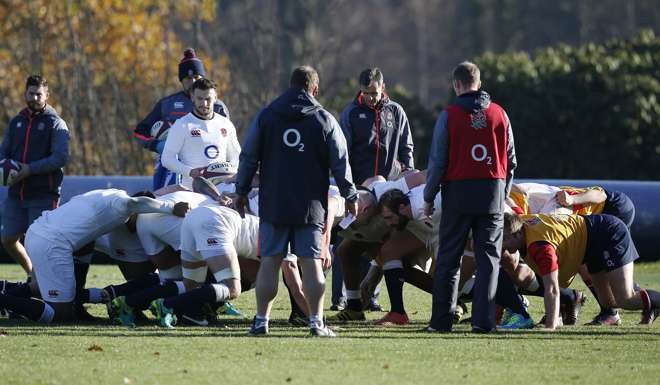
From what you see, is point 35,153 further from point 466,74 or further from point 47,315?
point 466,74

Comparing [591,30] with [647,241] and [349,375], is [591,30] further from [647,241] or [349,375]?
[349,375]

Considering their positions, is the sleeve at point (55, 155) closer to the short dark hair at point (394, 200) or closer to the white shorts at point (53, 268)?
the white shorts at point (53, 268)

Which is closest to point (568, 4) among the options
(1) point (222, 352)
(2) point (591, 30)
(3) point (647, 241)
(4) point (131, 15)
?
(2) point (591, 30)

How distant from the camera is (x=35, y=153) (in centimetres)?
1373

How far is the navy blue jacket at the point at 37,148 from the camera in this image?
1368cm

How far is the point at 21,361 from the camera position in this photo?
9125mm

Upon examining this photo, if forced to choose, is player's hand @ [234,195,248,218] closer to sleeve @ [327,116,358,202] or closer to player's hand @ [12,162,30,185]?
sleeve @ [327,116,358,202]

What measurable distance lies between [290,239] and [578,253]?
7.51 ft

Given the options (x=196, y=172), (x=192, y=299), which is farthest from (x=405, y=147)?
(x=192, y=299)

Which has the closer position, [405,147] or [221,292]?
[221,292]

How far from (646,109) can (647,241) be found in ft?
21.8

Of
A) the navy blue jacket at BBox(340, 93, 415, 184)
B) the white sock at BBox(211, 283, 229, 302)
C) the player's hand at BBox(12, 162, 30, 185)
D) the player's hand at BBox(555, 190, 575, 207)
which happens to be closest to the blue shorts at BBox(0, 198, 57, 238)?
the player's hand at BBox(12, 162, 30, 185)

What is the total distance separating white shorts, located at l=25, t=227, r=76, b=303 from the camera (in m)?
11.5

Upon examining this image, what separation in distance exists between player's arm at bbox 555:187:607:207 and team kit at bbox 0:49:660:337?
0.06 feet
